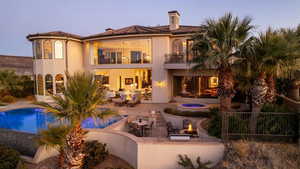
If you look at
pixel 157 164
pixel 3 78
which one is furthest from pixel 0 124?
pixel 157 164

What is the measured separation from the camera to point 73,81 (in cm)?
612

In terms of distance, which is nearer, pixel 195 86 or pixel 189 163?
pixel 189 163

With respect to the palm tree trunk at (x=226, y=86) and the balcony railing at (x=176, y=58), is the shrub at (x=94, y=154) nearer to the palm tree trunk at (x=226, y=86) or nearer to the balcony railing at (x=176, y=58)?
the palm tree trunk at (x=226, y=86)

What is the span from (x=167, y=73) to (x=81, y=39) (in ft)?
36.4

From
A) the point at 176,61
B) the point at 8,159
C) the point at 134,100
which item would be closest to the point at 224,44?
the point at 176,61

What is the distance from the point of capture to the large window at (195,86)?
18.2 m

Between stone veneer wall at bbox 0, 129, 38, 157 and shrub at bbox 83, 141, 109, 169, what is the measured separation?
9.71 ft

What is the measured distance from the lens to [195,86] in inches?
732

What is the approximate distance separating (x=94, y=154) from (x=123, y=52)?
16.7 meters

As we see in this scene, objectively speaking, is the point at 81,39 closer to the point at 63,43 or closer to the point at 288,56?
the point at 63,43

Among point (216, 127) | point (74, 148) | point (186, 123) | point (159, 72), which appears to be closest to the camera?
point (74, 148)

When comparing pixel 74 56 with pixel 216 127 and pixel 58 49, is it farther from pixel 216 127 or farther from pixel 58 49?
pixel 216 127

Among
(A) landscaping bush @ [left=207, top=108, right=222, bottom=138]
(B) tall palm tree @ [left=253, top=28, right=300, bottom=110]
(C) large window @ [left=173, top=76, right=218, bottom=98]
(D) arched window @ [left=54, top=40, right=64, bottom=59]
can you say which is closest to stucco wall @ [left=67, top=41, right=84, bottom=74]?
(D) arched window @ [left=54, top=40, right=64, bottom=59]

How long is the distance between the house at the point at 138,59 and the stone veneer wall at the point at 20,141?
398 inches
